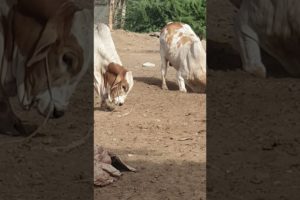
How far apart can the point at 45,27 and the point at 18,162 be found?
36.9 inches

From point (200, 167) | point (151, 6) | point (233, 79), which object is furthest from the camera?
point (151, 6)

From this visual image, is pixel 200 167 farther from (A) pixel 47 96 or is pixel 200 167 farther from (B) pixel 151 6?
(B) pixel 151 6

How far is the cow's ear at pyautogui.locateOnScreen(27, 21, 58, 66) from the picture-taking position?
454 centimetres

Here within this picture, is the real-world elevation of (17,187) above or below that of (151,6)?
above

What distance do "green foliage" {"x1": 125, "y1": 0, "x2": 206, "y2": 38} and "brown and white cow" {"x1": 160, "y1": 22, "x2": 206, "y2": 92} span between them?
9085mm

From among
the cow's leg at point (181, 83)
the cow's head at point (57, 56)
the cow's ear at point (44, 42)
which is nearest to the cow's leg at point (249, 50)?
the cow's head at point (57, 56)

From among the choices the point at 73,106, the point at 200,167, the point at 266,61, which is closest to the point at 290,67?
the point at 266,61

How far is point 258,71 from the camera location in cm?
432

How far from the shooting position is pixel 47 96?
15.0ft

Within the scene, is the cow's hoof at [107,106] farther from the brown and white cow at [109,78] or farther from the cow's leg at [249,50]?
the cow's leg at [249,50]

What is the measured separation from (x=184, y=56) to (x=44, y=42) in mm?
7883

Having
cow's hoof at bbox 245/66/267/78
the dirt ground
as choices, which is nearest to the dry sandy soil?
cow's hoof at bbox 245/66/267/78

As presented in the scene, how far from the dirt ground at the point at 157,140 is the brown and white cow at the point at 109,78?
232mm

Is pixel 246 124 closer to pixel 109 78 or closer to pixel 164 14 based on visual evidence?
pixel 109 78
